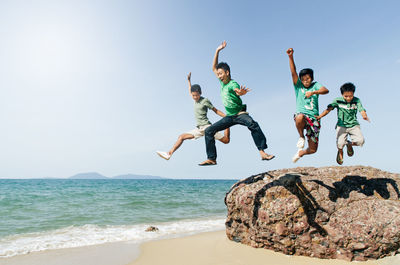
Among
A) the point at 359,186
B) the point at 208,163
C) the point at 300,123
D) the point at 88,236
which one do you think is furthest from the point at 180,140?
the point at 88,236

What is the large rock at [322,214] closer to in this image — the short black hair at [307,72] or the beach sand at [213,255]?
the beach sand at [213,255]

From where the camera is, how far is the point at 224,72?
6.01 meters

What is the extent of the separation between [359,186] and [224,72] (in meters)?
5.15

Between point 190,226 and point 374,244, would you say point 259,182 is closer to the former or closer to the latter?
point 374,244

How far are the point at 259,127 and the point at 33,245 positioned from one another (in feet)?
29.6

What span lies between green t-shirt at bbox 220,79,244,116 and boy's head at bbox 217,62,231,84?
0.44ft

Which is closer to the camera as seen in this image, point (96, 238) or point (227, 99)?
point (227, 99)

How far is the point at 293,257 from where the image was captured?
6637 millimetres

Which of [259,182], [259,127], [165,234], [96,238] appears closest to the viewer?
[259,127]

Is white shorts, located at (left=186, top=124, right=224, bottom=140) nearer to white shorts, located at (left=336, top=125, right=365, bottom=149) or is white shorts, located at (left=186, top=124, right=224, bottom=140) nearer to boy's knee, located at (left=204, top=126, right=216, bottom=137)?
boy's knee, located at (left=204, top=126, right=216, bottom=137)

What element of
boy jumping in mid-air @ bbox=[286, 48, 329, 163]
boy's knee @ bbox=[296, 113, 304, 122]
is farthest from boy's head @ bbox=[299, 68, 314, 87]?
boy's knee @ bbox=[296, 113, 304, 122]

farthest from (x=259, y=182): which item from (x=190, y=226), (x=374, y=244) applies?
(x=190, y=226)

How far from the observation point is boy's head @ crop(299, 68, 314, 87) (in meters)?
5.82

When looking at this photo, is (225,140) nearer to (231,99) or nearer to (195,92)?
(231,99)
